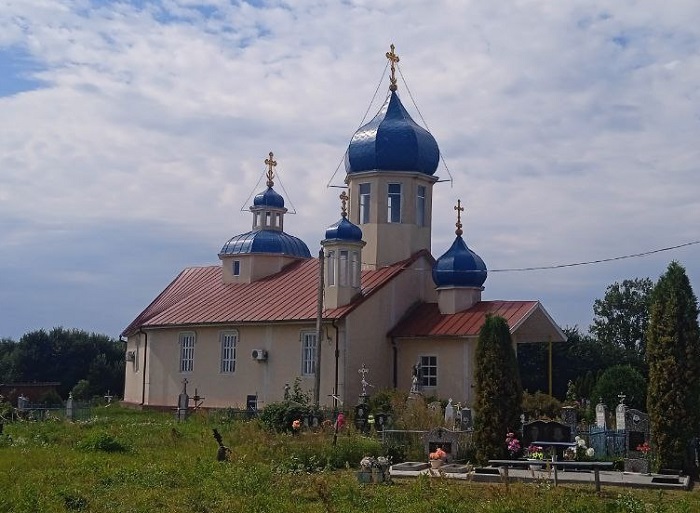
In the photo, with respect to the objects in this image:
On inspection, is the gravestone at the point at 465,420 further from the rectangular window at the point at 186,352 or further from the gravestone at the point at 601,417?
the rectangular window at the point at 186,352

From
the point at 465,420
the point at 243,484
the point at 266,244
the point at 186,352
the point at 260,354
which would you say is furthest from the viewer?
the point at 266,244

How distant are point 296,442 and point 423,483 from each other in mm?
4663

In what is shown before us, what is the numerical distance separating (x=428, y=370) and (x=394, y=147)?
754 cm

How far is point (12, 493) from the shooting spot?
1348cm

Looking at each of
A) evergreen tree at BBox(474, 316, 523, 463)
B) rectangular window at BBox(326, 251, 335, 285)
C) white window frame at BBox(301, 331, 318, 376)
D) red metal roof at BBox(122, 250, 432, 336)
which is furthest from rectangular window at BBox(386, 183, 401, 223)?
evergreen tree at BBox(474, 316, 523, 463)

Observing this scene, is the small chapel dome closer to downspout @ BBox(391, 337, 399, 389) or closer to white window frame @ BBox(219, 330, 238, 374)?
downspout @ BBox(391, 337, 399, 389)

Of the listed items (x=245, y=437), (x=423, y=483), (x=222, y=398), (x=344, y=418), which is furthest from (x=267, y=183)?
(x=423, y=483)

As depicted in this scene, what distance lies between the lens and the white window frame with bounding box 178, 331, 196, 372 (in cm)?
3466

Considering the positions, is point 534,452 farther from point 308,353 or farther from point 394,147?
point 394,147

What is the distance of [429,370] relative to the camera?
30.3 metres

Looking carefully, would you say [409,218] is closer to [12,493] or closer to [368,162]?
[368,162]

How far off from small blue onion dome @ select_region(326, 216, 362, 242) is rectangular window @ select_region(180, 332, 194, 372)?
709 cm

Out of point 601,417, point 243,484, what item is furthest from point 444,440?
point 243,484

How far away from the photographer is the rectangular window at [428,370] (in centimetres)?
3008
